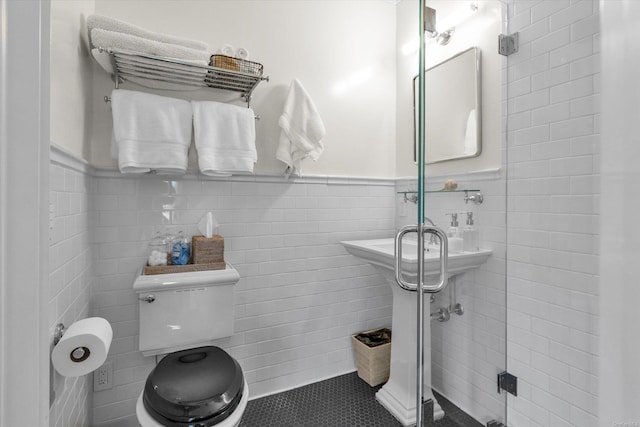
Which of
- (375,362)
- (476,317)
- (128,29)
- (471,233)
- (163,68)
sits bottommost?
(375,362)

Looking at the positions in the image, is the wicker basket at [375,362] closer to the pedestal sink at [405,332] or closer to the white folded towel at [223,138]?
the pedestal sink at [405,332]

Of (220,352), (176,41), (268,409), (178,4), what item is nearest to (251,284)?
(220,352)

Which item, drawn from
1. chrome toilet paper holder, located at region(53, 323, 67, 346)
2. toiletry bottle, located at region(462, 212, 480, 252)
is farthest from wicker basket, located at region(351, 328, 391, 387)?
chrome toilet paper holder, located at region(53, 323, 67, 346)

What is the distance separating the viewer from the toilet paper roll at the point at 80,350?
867mm

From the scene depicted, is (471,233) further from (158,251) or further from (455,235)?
(158,251)

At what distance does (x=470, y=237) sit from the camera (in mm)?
1481

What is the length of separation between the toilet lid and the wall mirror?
4.16 feet

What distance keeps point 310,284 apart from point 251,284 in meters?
0.38

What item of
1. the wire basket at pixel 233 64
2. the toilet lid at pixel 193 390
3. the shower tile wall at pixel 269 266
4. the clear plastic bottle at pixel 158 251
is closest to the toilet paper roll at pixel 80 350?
the toilet lid at pixel 193 390

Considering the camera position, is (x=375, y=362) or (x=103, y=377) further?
(x=375, y=362)
